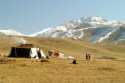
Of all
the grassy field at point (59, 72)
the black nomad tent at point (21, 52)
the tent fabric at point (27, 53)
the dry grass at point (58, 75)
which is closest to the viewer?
the dry grass at point (58, 75)

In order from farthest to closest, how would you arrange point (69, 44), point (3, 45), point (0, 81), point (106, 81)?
1. point (69, 44)
2. point (3, 45)
3. point (106, 81)
4. point (0, 81)

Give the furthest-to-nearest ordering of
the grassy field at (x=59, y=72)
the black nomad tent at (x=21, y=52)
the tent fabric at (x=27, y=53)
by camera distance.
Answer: the black nomad tent at (x=21, y=52), the tent fabric at (x=27, y=53), the grassy field at (x=59, y=72)

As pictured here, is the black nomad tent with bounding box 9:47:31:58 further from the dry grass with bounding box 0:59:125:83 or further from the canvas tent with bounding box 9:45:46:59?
the dry grass with bounding box 0:59:125:83

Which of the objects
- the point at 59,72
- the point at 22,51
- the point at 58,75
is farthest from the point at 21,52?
Result: the point at 58,75

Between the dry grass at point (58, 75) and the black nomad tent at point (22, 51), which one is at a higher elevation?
the black nomad tent at point (22, 51)

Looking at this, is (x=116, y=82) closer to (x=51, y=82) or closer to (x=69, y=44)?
(x=51, y=82)

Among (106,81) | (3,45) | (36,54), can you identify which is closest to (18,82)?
(106,81)

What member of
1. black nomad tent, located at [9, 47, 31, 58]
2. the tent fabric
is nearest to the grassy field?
the tent fabric

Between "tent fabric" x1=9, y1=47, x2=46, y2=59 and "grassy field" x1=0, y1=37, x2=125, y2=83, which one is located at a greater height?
"tent fabric" x1=9, y1=47, x2=46, y2=59

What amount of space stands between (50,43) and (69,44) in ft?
29.2

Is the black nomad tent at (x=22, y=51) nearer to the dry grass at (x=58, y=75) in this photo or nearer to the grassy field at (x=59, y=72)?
the grassy field at (x=59, y=72)

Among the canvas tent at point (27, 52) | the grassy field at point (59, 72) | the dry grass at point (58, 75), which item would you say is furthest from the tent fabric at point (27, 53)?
the dry grass at point (58, 75)

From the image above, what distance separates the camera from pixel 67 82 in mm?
37312

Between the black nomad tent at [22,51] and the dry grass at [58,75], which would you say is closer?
the dry grass at [58,75]
